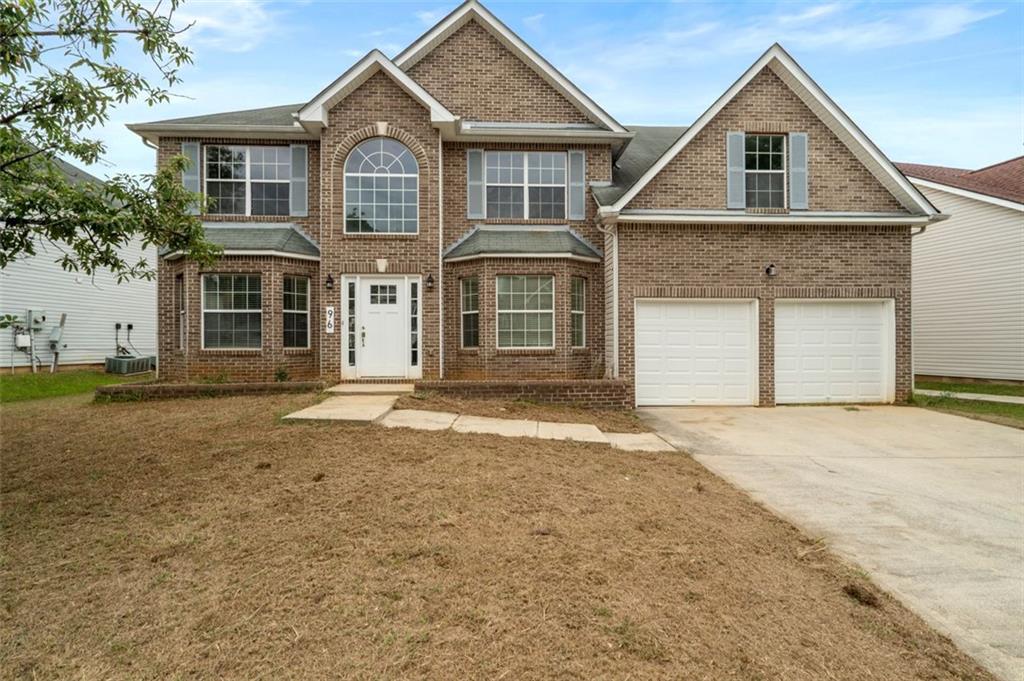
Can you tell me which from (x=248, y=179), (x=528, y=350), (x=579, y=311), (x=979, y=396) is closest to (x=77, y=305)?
(x=248, y=179)

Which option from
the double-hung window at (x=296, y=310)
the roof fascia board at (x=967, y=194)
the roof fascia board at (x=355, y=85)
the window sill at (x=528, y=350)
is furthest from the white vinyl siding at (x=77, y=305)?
the roof fascia board at (x=967, y=194)

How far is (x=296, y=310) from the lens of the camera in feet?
41.7

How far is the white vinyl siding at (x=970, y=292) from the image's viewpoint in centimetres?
1602

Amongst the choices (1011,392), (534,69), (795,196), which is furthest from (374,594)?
(1011,392)

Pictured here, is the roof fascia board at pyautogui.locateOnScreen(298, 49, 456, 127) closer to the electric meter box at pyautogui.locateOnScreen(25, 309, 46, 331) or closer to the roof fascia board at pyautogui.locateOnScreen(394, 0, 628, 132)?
the roof fascia board at pyautogui.locateOnScreen(394, 0, 628, 132)

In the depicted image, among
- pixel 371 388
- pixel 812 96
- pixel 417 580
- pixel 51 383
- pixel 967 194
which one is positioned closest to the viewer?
pixel 417 580

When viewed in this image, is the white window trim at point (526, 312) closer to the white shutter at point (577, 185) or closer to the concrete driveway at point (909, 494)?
the white shutter at point (577, 185)

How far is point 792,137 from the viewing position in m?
12.2

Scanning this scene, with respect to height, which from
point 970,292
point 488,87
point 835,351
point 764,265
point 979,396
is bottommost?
point 979,396

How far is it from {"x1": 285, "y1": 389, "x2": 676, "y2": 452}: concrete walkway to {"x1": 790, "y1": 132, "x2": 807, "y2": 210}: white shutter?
706cm

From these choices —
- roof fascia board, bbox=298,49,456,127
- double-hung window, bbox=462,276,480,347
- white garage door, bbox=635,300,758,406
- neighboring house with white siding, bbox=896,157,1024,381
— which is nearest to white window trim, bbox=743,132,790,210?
white garage door, bbox=635,300,758,406

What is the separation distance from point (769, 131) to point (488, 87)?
22.0 feet

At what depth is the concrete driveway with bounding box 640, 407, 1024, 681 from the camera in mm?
3643

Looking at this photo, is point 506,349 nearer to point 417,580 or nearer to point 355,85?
point 355,85
